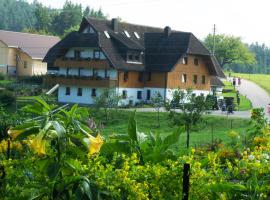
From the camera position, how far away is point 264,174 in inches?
214

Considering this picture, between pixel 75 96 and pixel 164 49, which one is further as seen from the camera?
pixel 164 49

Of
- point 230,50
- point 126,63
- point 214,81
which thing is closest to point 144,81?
point 126,63

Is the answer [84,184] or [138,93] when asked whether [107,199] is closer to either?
[84,184]

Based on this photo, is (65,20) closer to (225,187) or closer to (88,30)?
(88,30)

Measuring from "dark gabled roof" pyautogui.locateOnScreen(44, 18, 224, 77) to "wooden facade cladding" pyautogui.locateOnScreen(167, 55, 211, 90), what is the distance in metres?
0.65

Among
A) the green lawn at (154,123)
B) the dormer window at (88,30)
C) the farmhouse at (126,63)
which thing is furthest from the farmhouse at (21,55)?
the green lawn at (154,123)

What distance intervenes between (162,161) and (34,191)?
1308 millimetres

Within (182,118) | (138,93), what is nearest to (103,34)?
(138,93)

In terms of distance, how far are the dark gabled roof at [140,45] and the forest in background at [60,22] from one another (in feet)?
179

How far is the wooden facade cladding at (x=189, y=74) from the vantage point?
5600cm

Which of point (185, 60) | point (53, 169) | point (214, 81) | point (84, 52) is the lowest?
point (53, 169)

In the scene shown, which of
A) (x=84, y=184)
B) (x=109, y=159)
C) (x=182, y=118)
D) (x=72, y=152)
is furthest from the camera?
(x=182, y=118)

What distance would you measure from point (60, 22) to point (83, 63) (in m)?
88.2

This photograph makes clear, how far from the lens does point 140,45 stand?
186 ft
